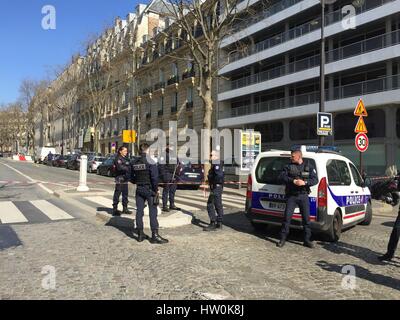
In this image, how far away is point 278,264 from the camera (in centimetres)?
630

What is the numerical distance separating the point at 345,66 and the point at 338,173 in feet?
75.7

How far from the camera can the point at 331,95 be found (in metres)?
31.3

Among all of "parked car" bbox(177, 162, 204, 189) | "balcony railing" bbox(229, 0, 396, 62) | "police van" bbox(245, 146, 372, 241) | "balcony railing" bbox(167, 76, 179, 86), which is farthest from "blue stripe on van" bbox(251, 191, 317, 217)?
"balcony railing" bbox(167, 76, 179, 86)

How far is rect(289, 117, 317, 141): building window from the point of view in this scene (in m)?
33.1

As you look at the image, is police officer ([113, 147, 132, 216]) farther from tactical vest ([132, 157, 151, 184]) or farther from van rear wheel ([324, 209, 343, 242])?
van rear wheel ([324, 209, 343, 242])

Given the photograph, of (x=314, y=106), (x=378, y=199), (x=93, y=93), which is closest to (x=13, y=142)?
(x=93, y=93)

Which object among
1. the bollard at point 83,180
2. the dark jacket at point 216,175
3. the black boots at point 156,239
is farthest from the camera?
the bollard at point 83,180

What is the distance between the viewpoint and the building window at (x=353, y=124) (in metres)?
28.1

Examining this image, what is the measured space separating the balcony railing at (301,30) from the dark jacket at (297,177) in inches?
821

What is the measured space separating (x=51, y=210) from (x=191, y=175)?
9336mm

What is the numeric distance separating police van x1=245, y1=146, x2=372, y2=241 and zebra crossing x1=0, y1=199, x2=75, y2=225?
4.62 m

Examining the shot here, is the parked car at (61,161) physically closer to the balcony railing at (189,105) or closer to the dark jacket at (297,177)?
the balcony railing at (189,105)

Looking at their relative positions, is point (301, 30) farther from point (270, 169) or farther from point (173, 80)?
point (270, 169)

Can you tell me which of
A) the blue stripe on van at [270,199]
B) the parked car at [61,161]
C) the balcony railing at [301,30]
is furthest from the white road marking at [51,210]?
the parked car at [61,161]
